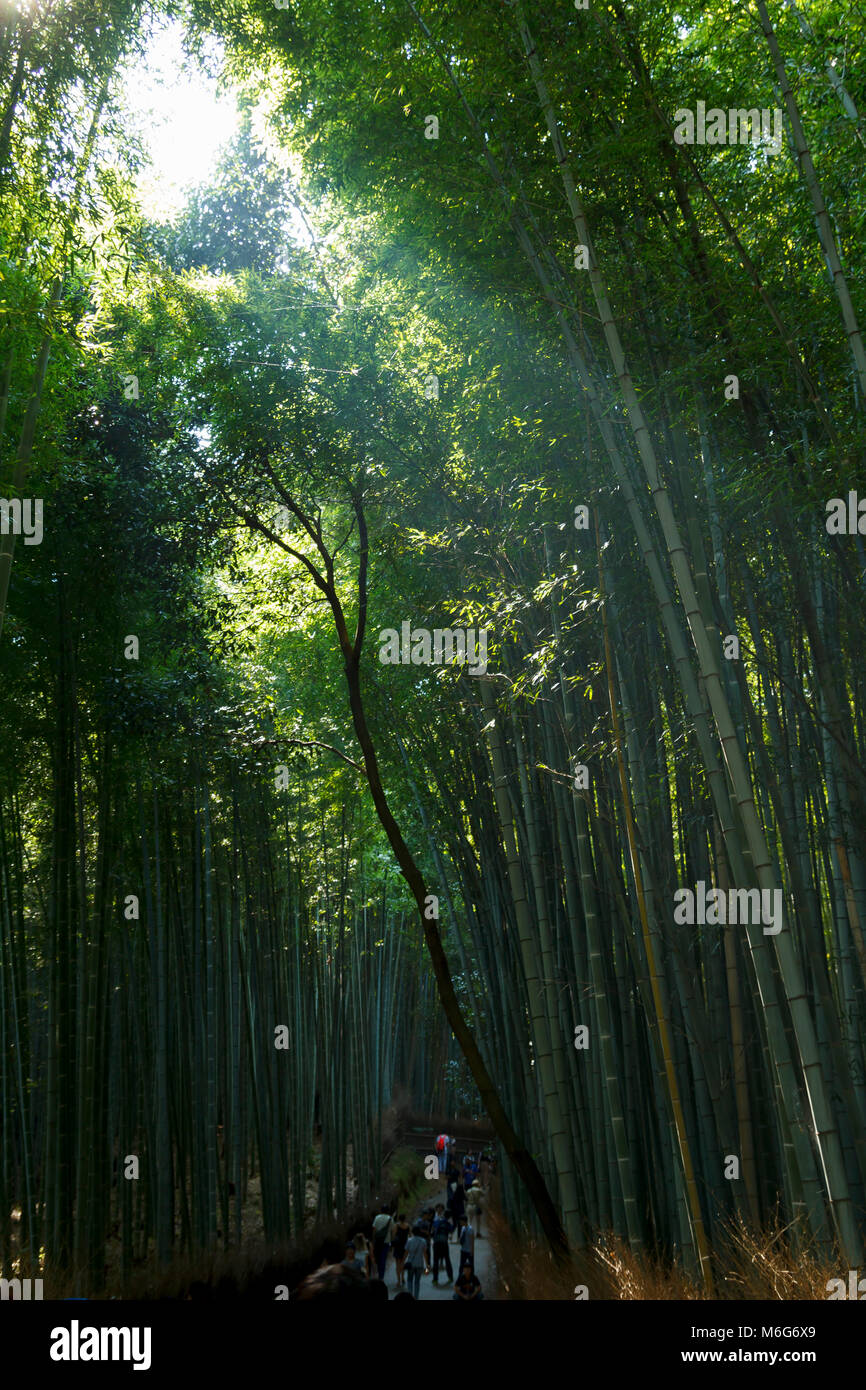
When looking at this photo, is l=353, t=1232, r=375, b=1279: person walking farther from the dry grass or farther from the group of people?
the dry grass

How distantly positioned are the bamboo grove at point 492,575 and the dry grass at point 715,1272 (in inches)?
3.9

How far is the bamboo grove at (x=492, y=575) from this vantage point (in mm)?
3520

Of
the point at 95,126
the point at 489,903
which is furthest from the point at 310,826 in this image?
the point at 95,126

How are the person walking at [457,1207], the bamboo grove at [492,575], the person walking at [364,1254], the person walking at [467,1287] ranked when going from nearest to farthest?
the bamboo grove at [492,575] → the person walking at [467,1287] → the person walking at [364,1254] → the person walking at [457,1207]

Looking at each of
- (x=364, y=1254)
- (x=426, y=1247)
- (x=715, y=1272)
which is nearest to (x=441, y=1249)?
(x=426, y=1247)

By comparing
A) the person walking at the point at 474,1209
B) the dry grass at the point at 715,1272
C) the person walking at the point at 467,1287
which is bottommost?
the person walking at the point at 474,1209

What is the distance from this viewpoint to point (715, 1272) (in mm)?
3338

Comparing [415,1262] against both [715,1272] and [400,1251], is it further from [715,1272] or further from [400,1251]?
[715,1272]

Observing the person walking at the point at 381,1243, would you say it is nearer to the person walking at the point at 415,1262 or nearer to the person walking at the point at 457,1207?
the person walking at the point at 415,1262

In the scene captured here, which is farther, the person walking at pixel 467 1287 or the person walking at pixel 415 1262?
the person walking at pixel 415 1262

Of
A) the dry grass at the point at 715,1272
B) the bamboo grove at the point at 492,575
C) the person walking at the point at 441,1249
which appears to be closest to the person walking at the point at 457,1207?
the person walking at the point at 441,1249

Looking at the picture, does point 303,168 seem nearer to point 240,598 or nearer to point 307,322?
point 307,322

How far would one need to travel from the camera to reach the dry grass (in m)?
2.66

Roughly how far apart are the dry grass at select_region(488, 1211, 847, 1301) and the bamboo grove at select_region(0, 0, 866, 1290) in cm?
10
